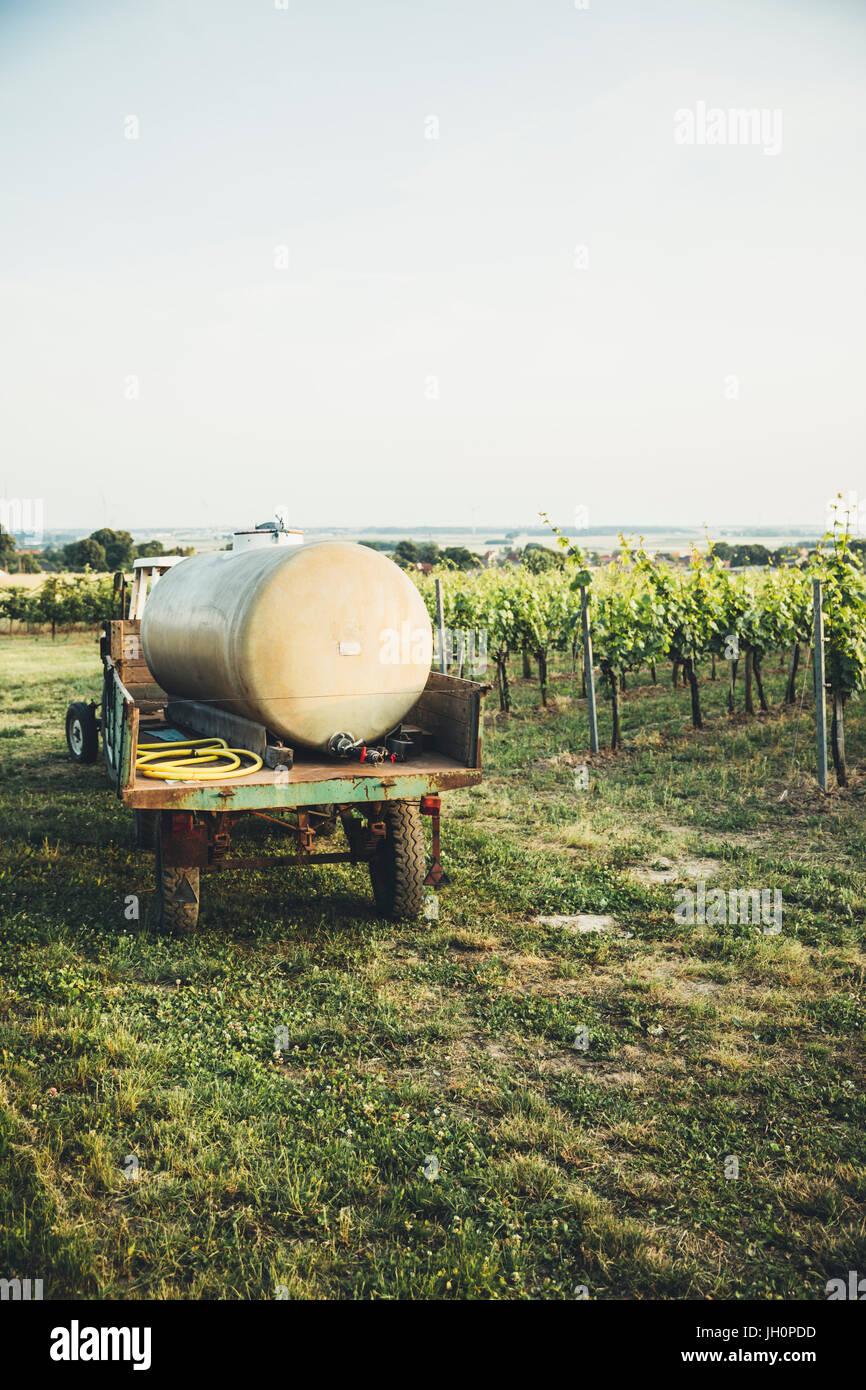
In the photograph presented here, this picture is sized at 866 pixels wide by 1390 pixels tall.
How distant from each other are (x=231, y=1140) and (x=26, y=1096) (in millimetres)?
1079

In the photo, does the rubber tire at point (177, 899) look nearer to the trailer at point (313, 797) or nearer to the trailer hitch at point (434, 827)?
the trailer at point (313, 797)

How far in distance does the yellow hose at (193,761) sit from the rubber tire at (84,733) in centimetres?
550

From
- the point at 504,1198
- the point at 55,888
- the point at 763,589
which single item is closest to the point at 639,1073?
the point at 504,1198

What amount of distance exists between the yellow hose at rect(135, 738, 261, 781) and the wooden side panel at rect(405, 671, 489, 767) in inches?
55.8

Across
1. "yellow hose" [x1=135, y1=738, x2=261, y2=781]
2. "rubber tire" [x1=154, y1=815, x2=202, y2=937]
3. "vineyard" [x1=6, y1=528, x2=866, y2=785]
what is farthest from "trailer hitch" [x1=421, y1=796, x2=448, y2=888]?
"vineyard" [x1=6, y1=528, x2=866, y2=785]

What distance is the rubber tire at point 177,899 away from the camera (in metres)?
6.38

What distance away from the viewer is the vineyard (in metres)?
11.5

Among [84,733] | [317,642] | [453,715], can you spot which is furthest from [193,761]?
[84,733]

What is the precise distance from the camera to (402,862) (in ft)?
22.3

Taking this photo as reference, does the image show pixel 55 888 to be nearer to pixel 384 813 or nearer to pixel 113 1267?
pixel 384 813

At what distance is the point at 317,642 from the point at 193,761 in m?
1.13

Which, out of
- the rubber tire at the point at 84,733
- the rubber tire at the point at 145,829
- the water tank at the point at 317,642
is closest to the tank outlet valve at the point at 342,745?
the water tank at the point at 317,642

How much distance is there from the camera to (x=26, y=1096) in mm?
4492

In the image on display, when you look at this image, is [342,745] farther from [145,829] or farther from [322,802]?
[145,829]
